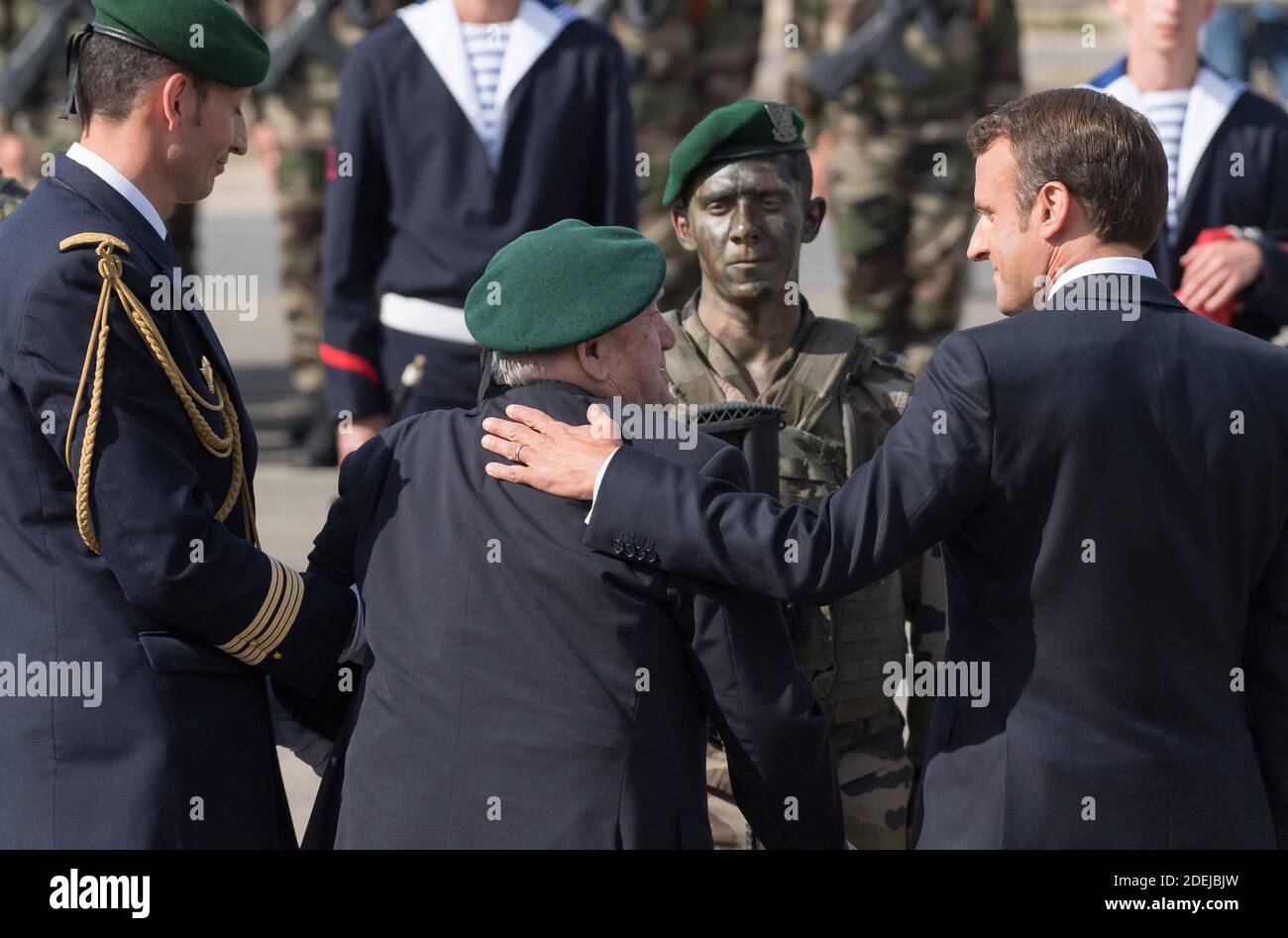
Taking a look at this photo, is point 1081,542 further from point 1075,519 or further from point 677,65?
point 677,65

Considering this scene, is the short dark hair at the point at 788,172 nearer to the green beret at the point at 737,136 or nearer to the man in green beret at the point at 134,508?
the green beret at the point at 737,136

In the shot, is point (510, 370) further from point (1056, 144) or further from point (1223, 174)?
point (1223, 174)

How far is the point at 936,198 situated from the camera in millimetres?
8266

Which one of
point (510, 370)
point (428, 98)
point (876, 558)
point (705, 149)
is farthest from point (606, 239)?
point (428, 98)

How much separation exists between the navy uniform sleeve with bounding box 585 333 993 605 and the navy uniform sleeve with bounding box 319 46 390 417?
2469 mm

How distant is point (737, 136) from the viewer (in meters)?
3.92

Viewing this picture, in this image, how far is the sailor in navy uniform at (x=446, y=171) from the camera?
512cm

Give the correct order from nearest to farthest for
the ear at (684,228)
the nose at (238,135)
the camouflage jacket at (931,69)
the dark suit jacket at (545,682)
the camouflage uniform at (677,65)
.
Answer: the dark suit jacket at (545,682), the nose at (238,135), the ear at (684,228), the camouflage jacket at (931,69), the camouflage uniform at (677,65)

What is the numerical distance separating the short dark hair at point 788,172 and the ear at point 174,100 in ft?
4.03

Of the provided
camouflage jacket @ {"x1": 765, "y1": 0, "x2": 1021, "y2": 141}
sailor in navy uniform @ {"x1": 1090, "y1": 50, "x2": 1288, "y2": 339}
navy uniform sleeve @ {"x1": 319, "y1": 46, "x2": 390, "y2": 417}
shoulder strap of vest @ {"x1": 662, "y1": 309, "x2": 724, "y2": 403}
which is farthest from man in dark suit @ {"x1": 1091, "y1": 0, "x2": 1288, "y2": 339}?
camouflage jacket @ {"x1": 765, "y1": 0, "x2": 1021, "y2": 141}

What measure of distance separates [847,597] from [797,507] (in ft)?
3.00

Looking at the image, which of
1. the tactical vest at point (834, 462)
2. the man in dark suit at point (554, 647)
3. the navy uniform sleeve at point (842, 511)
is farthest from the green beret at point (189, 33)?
the tactical vest at point (834, 462)

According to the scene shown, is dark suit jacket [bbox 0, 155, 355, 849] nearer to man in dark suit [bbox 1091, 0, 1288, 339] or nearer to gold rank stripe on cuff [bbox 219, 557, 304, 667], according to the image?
gold rank stripe on cuff [bbox 219, 557, 304, 667]

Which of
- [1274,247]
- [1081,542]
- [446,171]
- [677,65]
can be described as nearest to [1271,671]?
[1081,542]
